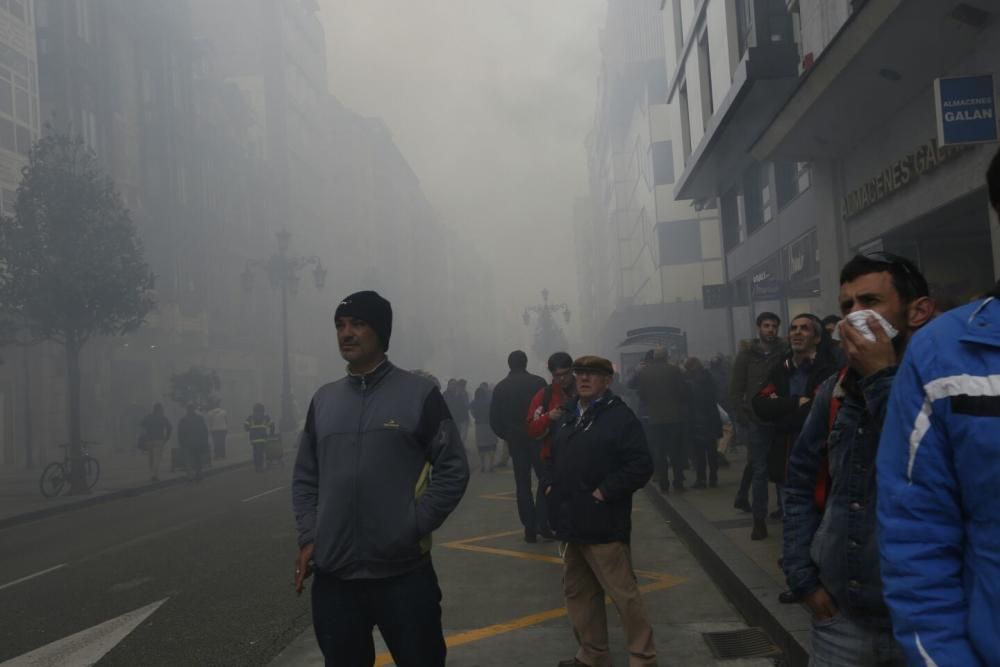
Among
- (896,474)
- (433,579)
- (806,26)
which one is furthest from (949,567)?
(806,26)

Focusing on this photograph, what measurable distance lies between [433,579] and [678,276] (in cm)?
4562

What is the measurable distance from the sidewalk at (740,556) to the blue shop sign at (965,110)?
11.8 feet

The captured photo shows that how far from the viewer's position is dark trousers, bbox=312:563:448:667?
10.1ft

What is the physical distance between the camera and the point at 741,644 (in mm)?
Result: 5207

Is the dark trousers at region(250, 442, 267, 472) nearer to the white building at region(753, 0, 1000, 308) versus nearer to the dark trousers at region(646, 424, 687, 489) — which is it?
the dark trousers at region(646, 424, 687, 489)

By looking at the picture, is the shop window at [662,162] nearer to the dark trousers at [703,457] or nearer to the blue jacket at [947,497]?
the dark trousers at [703,457]

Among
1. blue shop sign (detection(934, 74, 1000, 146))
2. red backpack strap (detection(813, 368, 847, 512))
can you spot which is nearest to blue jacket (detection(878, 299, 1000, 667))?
red backpack strap (detection(813, 368, 847, 512))

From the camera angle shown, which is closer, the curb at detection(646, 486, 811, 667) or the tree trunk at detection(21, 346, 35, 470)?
the curb at detection(646, 486, 811, 667)

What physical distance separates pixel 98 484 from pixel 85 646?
48.6 ft

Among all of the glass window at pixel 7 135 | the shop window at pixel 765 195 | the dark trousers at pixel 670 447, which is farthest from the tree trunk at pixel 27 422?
the dark trousers at pixel 670 447

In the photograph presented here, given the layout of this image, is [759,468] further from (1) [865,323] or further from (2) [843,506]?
(1) [865,323]

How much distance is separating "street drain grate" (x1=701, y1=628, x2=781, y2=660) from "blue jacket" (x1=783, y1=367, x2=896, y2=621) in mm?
2810

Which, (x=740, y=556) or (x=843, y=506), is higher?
(x=843, y=506)

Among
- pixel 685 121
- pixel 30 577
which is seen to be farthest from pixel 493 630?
pixel 685 121
